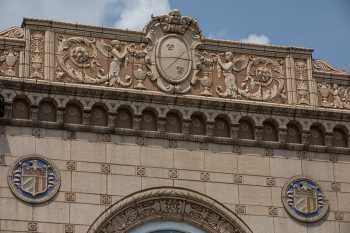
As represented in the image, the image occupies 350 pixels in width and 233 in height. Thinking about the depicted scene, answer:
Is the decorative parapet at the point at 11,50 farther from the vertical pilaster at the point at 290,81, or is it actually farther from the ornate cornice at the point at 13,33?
the vertical pilaster at the point at 290,81

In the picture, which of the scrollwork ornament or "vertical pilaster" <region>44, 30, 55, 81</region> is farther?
the scrollwork ornament

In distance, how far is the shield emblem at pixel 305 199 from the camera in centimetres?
3722

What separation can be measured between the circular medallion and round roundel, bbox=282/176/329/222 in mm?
3892

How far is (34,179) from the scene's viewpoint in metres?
35.4

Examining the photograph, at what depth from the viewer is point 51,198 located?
3534 cm

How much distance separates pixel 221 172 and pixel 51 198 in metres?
4.44

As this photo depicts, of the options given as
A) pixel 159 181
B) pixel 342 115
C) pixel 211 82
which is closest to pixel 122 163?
pixel 159 181

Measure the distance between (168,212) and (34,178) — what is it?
340 cm

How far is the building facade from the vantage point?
35.6 m

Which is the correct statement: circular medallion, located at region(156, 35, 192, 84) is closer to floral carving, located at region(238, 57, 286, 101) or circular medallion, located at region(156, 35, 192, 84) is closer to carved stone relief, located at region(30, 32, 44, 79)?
floral carving, located at region(238, 57, 286, 101)

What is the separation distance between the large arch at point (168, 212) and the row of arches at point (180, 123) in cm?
173

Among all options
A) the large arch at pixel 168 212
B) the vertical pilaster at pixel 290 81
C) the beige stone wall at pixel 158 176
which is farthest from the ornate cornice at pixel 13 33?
the vertical pilaster at pixel 290 81

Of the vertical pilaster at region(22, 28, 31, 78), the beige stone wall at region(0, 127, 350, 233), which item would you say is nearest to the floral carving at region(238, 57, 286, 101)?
the beige stone wall at region(0, 127, 350, 233)

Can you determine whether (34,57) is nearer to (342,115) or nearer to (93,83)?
(93,83)
